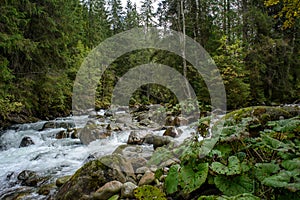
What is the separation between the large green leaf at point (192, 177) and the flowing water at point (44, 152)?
A: 8.12ft

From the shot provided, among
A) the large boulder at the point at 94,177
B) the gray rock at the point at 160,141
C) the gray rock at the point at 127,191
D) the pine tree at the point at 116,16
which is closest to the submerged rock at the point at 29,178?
the large boulder at the point at 94,177

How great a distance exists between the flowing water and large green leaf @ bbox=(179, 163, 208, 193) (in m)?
2.47

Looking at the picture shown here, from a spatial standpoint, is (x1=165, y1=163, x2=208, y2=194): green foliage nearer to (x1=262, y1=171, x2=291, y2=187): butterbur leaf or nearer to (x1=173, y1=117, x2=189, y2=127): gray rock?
(x1=262, y1=171, x2=291, y2=187): butterbur leaf

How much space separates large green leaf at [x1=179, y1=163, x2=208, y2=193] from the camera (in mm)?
1741

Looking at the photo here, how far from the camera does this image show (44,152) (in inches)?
238

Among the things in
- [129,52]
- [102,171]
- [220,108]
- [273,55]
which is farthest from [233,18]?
[102,171]

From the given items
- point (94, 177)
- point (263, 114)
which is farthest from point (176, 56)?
point (94, 177)

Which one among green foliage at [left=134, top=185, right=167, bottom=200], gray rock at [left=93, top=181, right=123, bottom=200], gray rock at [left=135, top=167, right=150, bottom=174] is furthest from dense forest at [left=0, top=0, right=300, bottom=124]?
green foliage at [left=134, top=185, right=167, bottom=200]

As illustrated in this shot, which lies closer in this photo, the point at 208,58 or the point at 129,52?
the point at 208,58

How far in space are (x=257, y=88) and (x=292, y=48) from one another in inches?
142

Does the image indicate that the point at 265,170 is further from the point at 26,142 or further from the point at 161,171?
the point at 26,142

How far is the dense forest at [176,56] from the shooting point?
8383mm

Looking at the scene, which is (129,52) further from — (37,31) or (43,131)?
(43,131)

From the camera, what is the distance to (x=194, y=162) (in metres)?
1.93
